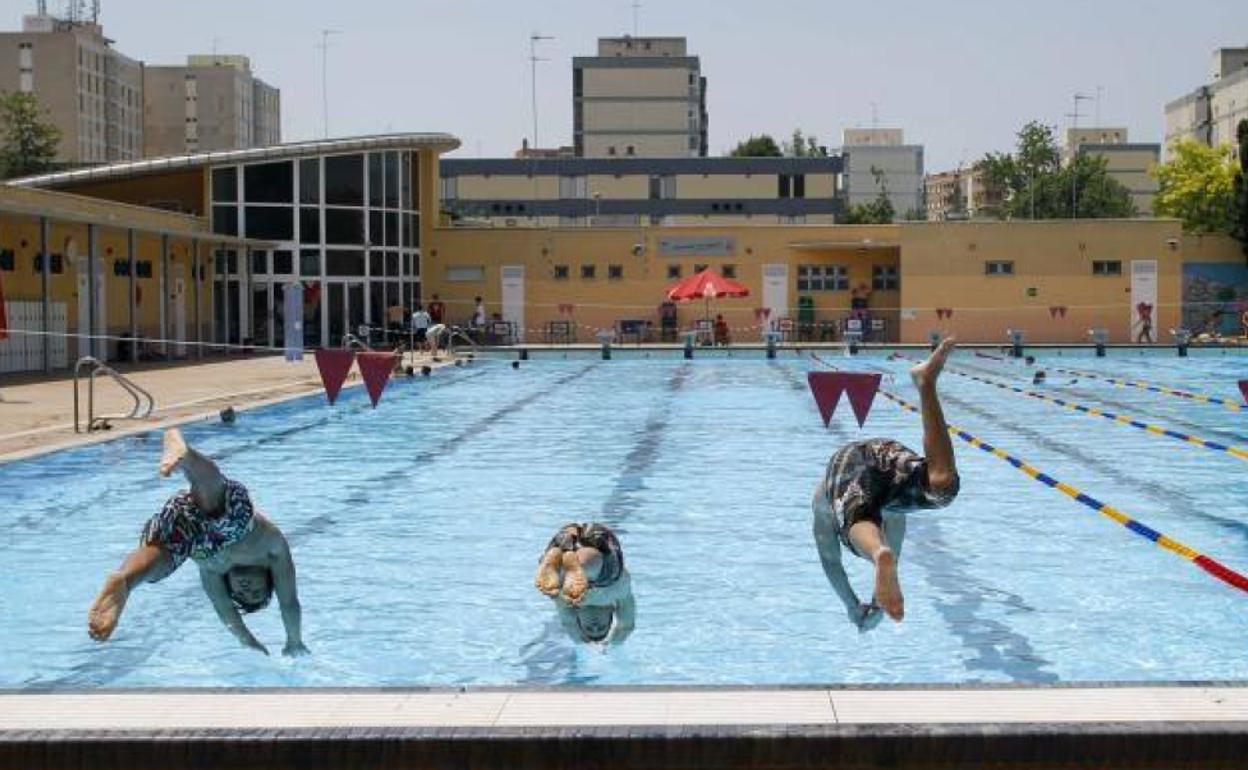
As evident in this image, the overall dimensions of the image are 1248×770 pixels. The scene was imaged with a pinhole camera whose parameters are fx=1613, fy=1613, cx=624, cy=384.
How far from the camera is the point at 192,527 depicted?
566 centimetres

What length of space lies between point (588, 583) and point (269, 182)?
35.6 meters

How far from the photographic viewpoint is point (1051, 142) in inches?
4363

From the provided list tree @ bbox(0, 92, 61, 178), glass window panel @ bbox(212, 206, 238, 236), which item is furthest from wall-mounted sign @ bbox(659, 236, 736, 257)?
tree @ bbox(0, 92, 61, 178)

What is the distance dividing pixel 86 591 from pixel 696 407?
548 inches

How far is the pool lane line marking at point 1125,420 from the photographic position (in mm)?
15883

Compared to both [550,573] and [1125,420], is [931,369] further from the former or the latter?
[1125,420]

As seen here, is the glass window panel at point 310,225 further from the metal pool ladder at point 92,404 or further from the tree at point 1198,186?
the tree at point 1198,186

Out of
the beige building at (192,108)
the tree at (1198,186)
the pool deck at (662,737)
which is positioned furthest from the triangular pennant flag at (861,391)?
the beige building at (192,108)

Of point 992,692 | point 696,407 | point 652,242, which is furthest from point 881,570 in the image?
point 652,242

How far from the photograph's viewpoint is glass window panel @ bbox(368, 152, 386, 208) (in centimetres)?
4222

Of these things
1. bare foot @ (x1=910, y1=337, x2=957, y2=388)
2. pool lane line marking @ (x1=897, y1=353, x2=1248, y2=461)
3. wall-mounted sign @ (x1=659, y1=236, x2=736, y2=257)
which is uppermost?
wall-mounted sign @ (x1=659, y1=236, x2=736, y2=257)

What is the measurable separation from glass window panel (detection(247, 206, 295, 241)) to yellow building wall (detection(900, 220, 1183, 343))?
16967 millimetres

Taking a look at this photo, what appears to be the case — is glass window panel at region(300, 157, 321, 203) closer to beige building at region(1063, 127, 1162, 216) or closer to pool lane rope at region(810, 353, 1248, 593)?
pool lane rope at region(810, 353, 1248, 593)

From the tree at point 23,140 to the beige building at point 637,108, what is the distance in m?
37.9
